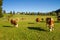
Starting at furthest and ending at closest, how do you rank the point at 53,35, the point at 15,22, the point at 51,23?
the point at 15,22 < the point at 51,23 < the point at 53,35

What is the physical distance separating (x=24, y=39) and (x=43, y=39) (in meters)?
2.47

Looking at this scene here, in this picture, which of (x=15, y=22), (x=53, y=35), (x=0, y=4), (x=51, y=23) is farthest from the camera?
(x=0, y=4)

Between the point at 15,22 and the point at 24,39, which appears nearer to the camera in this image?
the point at 24,39

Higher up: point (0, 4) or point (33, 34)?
point (0, 4)

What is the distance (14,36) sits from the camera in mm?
23562

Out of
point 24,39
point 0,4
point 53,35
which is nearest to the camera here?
point 24,39

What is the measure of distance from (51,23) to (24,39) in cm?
795

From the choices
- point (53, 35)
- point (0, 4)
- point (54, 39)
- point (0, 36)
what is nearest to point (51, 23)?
point (53, 35)

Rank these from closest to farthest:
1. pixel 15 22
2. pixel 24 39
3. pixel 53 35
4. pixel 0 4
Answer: pixel 24 39 → pixel 53 35 → pixel 15 22 → pixel 0 4

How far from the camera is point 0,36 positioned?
77.4 ft

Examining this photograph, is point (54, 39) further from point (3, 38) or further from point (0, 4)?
point (0, 4)

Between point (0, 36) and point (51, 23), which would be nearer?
point (0, 36)

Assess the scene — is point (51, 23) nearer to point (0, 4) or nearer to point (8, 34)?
point (8, 34)

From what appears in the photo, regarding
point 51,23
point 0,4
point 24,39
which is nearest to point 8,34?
point 24,39
